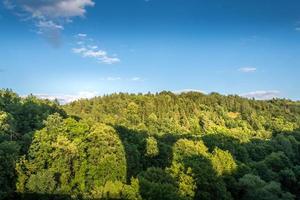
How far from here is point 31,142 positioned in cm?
9088

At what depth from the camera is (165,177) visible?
231ft

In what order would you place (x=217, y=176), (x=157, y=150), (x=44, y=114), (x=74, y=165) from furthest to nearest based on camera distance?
(x=44, y=114), (x=157, y=150), (x=74, y=165), (x=217, y=176)

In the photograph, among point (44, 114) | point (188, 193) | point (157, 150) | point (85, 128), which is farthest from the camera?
point (44, 114)

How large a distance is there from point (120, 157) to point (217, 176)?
20.7 m

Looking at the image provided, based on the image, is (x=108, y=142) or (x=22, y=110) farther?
(x=22, y=110)

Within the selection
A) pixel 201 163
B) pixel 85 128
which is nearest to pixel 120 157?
pixel 85 128

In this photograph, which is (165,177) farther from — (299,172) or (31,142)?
(299,172)

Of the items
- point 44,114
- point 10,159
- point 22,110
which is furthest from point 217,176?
point 22,110

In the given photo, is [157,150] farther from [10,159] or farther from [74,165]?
[10,159]

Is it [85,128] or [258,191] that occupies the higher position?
[85,128]

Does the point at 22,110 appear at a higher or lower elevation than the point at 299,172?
higher

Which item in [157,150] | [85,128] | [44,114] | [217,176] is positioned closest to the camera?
[217,176]

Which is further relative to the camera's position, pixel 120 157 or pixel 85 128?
pixel 85 128

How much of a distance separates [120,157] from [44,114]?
1748 inches
